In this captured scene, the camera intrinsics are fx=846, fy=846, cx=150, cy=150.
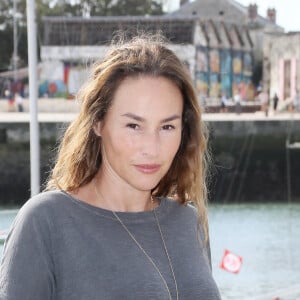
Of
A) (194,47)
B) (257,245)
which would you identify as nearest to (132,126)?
(257,245)

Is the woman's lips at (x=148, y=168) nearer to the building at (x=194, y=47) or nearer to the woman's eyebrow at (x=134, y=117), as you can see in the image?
the woman's eyebrow at (x=134, y=117)

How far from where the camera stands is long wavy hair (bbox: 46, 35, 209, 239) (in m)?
1.31

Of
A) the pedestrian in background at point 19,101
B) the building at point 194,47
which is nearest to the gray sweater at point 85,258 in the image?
the pedestrian in background at point 19,101

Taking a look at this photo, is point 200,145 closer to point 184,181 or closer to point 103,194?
point 184,181

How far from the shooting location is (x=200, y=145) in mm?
1471

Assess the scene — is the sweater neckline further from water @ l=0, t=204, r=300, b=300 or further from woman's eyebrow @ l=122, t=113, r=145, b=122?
water @ l=0, t=204, r=300, b=300

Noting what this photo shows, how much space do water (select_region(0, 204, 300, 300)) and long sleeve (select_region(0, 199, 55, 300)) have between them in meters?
9.99

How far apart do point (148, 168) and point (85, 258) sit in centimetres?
19

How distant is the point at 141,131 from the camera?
1.30m

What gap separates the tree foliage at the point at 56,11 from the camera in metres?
29.1

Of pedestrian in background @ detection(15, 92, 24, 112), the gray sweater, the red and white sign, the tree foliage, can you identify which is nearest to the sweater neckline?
the gray sweater

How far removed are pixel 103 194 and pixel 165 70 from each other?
217mm

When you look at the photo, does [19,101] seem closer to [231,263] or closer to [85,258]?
[231,263]

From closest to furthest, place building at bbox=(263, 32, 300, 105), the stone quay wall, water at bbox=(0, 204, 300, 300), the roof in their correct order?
water at bbox=(0, 204, 300, 300) → the stone quay wall → building at bbox=(263, 32, 300, 105) → the roof
